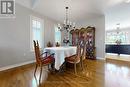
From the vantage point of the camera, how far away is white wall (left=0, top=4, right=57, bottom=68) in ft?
13.0

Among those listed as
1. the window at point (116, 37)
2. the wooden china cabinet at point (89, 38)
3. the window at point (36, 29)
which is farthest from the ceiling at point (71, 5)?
the window at point (116, 37)

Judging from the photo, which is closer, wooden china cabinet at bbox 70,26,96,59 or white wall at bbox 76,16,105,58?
white wall at bbox 76,16,105,58

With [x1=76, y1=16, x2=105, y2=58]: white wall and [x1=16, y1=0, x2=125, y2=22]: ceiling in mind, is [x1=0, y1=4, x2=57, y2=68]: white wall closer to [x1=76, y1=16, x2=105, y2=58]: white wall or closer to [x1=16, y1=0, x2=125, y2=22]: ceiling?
[x1=16, y1=0, x2=125, y2=22]: ceiling

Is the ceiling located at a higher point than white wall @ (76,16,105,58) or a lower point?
higher

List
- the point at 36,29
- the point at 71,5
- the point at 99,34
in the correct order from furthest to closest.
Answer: the point at 99,34 < the point at 36,29 < the point at 71,5

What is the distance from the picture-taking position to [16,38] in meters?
4.46

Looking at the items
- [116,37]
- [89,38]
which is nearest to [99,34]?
[89,38]

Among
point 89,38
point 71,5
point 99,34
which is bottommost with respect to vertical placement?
point 89,38

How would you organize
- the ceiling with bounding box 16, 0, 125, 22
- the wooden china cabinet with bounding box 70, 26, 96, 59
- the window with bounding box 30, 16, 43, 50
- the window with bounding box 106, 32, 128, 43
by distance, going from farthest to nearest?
the window with bounding box 106, 32, 128, 43 → the wooden china cabinet with bounding box 70, 26, 96, 59 → the window with bounding box 30, 16, 43, 50 → the ceiling with bounding box 16, 0, 125, 22

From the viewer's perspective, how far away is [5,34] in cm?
401

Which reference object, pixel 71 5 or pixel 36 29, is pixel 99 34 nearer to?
pixel 71 5

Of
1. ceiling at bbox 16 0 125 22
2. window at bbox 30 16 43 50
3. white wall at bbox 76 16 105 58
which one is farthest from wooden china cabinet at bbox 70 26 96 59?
window at bbox 30 16 43 50

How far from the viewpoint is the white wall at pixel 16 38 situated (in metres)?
3.96

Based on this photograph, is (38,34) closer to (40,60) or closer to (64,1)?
(64,1)
